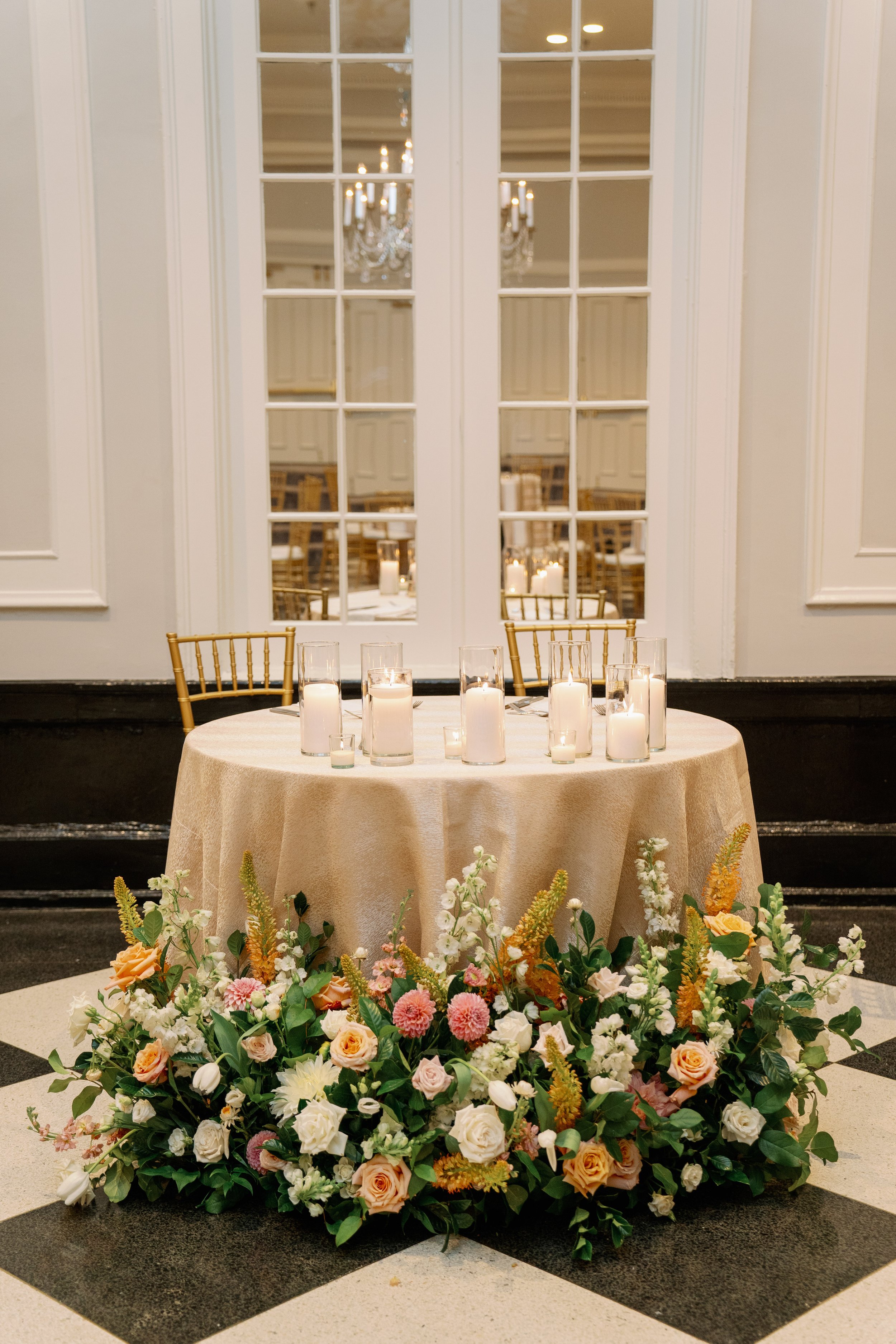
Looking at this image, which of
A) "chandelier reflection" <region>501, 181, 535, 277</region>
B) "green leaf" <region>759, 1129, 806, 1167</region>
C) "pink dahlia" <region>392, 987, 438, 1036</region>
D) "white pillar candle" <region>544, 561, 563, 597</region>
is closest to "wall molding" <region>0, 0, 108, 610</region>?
"chandelier reflection" <region>501, 181, 535, 277</region>

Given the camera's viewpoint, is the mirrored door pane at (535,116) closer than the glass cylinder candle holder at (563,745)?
No

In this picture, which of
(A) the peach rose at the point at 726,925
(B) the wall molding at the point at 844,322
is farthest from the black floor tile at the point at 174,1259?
(B) the wall molding at the point at 844,322

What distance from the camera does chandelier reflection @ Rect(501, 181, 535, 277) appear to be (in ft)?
12.1

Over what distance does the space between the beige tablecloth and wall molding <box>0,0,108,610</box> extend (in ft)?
5.55

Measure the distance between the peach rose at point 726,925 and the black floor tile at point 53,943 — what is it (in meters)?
1.76

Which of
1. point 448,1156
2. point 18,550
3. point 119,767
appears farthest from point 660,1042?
point 18,550

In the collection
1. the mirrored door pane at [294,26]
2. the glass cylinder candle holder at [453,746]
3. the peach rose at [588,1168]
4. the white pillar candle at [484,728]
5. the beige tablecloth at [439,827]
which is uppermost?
the mirrored door pane at [294,26]

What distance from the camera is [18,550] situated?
11.8ft

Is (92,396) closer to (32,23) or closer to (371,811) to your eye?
(32,23)

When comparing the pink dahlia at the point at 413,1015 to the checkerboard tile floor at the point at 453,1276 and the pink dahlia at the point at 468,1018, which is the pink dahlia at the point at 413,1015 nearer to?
the pink dahlia at the point at 468,1018

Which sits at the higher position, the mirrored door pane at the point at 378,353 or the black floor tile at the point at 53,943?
the mirrored door pane at the point at 378,353

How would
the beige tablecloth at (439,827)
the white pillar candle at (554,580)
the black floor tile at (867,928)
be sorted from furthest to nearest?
the white pillar candle at (554,580) < the black floor tile at (867,928) < the beige tablecloth at (439,827)

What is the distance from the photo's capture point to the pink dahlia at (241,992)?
192 cm

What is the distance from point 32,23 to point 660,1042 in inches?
131
